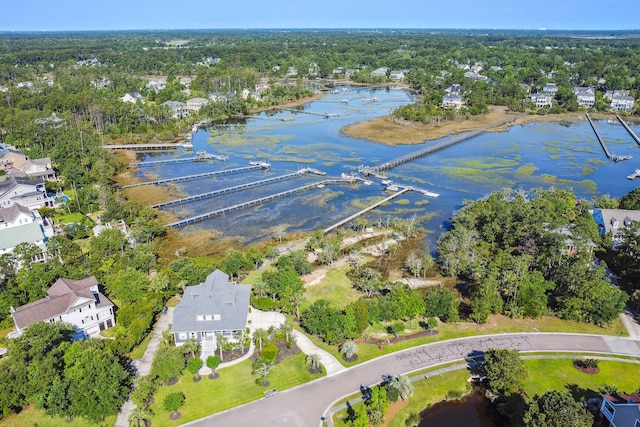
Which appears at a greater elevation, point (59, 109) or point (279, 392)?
point (59, 109)

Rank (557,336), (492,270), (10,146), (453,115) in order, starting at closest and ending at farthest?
(557,336), (492,270), (10,146), (453,115)

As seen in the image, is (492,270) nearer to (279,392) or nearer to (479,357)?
(479,357)

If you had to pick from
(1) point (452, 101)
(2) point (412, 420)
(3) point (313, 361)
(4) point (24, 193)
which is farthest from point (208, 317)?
(1) point (452, 101)

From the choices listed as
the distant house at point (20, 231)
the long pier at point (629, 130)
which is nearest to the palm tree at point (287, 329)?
the distant house at point (20, 231)

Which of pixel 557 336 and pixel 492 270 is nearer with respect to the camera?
pixel 557 336

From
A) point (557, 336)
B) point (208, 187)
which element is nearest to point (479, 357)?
point (557, 336)

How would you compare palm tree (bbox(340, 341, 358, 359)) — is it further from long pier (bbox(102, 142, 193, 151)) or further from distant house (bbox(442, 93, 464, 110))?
distant house (bbox(442, 93, 464, 110))

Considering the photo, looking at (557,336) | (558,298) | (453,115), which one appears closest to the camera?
(557,336)
